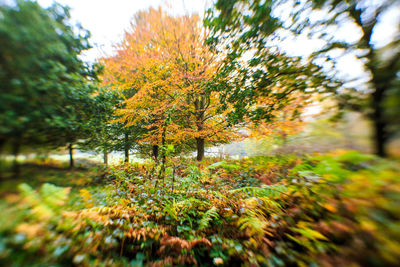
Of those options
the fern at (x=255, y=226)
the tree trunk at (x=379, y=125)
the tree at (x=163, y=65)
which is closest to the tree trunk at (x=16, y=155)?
the fern at (x=255, y=226)

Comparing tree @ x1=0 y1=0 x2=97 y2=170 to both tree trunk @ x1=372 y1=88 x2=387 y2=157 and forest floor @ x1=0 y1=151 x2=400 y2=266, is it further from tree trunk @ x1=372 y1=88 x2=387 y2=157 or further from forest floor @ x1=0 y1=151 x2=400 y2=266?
tree trunk @ x1=372 y1=88 x2=387 y2=157

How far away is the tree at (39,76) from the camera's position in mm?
1620

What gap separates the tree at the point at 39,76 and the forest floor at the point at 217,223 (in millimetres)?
579

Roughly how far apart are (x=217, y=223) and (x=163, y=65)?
21.2 ft

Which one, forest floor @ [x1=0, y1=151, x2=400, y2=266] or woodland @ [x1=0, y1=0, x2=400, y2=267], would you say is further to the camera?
woodland @ [x1=0, y1=0, x2=400, y2=267]

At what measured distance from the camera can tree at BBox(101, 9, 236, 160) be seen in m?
5.30

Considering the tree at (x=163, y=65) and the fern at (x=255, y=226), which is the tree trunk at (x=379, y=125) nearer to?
the fern at (x=255, y=226)

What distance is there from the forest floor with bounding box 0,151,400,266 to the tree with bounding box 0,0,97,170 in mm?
579

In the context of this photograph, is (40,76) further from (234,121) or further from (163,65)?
(163,65)

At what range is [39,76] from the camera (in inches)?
76.8

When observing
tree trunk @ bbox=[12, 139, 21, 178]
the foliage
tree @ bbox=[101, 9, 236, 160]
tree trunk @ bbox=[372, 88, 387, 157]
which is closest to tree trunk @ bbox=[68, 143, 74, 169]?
the foliage

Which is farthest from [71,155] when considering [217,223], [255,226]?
[255,226]

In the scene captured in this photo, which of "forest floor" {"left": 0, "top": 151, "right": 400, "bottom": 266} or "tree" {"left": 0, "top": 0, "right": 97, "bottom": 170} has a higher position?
"tree" {"left": 0, "top": 0, "right": 97, "bottom": 170}

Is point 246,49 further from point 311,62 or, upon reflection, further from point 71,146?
point 71,146
